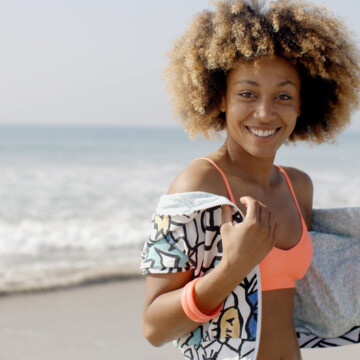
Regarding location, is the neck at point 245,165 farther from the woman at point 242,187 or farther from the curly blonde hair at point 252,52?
the curly blonde hair at point 252,52

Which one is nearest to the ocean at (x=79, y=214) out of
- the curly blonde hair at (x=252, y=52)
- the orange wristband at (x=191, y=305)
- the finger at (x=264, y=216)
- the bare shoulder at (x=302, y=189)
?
the bare shoulder at (x=302, y=189)

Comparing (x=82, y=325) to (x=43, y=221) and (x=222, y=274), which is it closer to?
(x=222, y=274)

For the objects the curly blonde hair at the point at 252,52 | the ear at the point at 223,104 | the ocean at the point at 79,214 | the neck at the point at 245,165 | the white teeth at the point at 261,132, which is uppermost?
the ocean at the point at 79,214

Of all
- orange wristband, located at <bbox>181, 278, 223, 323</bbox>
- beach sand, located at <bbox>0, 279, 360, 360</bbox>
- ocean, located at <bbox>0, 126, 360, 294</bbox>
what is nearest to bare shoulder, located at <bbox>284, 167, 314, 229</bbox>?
ocean, located at <bbox>0, 126, 360, 294</bbox>

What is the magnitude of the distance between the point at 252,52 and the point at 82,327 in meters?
3.24

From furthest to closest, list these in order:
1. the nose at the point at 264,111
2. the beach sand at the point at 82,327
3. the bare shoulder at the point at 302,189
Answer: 1. the beach sand at the point at 82,327
2. the bare shoulder at the point at 302,189
3. the nose at the point at 264,111

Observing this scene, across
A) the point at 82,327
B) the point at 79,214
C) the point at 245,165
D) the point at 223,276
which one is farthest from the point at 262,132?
the point at 79,214

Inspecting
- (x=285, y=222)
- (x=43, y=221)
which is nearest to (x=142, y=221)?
(x=43, y=221)

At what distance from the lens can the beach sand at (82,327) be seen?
4043 mm

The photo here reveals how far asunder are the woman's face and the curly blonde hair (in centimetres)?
4

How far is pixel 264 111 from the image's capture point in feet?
6.31

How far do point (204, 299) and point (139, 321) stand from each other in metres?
3.13

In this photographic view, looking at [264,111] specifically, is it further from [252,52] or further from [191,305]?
[191,305]

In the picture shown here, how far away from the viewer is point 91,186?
13.0 meters
